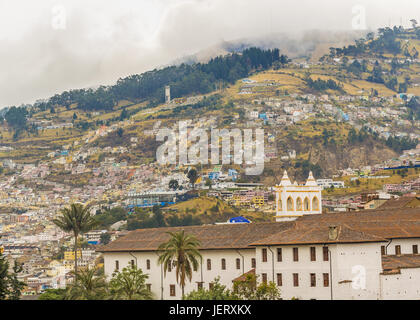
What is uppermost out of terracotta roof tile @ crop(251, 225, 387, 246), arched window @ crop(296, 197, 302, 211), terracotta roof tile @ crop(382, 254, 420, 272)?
arched window @ crop(296, 197, 302, 211)

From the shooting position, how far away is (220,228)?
78.5 meters

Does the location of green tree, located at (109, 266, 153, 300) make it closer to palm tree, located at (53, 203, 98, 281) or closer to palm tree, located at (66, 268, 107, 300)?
palm tree, located at (66, 268, 107, 300)

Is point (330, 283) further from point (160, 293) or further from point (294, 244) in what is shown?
point (160, 293)

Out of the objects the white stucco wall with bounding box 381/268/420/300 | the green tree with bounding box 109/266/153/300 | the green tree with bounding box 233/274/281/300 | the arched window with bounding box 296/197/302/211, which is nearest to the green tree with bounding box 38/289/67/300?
the green tree with bounding box 109/266/153/300

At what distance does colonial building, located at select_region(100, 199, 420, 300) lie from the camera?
189ft

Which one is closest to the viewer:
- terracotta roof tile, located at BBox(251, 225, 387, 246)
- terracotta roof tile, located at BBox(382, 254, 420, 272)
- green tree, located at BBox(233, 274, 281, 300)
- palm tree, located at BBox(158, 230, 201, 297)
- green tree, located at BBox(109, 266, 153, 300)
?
green tree, located at BBox(233, 274, 281, 300)

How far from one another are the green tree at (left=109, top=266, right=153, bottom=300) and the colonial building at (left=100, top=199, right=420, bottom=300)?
4.85 meters

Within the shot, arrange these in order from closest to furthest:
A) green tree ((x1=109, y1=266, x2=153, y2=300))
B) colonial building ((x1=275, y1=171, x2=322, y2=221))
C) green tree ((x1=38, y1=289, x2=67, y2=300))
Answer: green tree ((x1=109, y1=266, x2=153, y2=300)) < green tree ((x1=38, y1=289, x2=67, y2=300)) < colonial building ((x1=275, y1=171, x2=322, y2=221))

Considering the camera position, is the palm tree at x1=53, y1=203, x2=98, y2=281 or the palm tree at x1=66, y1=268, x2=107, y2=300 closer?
the palm tree at x1=66, y1=268, x2=107, y2=300

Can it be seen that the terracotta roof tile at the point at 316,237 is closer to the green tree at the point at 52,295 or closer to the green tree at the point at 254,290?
the green tree at the point at 254,290

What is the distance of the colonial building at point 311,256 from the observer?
57.8 meters

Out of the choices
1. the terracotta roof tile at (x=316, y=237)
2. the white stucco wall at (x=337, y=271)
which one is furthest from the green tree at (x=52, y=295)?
the white stucco wall at (x=337, y=271)

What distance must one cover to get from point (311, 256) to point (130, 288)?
13.9 meters
